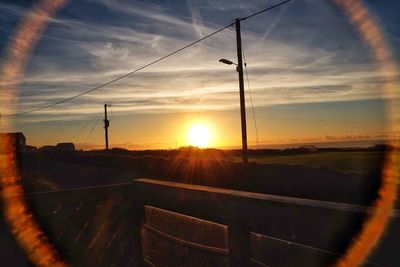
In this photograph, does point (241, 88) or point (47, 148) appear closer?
point (241, 88)

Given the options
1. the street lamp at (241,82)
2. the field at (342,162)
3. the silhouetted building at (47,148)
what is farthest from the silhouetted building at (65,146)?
the street lamp at (241,82)

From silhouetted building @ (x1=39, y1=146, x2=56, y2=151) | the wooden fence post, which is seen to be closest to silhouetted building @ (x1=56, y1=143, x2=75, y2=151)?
silhouetted building @ (x1=39, y1=146, x2=56, y2=151)

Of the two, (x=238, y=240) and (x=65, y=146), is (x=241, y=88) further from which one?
(x=65, y=146)

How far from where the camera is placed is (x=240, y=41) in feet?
61.9

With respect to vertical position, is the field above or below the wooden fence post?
below

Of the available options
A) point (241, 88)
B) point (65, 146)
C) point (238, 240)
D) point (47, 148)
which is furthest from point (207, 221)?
point (47, 148)

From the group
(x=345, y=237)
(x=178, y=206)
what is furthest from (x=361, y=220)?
(x=178, y=206)

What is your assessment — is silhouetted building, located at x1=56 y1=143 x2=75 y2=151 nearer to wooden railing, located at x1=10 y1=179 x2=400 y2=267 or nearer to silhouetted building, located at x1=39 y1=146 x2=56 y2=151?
silhouetted building, located at x1=39 y1=146 x2=56 y2=151

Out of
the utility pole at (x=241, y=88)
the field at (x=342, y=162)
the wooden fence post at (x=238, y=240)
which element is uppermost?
the utility pole at (x=241, y=88)

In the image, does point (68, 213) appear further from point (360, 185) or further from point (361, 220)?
point (360, 185)

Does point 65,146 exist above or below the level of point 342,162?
above

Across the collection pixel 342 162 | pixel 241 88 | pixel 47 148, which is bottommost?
pixel 342 162

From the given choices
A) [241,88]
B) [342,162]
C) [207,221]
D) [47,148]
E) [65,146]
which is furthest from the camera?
[47,148]

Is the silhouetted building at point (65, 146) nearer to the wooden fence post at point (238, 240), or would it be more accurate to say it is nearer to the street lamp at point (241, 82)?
the street lamp at point (241, 82)
